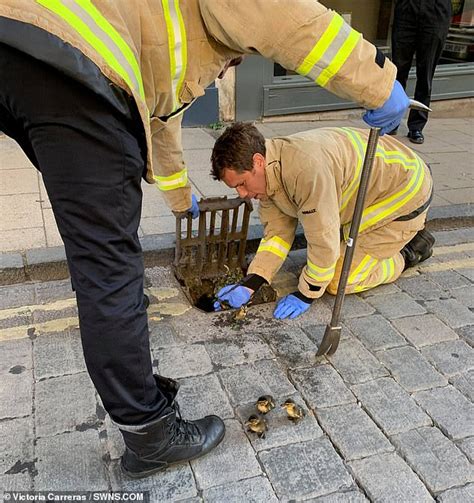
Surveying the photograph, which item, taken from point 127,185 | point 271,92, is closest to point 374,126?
point 127,185

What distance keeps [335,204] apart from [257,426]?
1236mm

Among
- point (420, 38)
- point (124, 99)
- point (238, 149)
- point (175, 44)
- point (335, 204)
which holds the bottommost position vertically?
point (335, 204)

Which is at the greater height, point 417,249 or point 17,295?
point 417,249

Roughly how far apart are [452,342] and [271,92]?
4.81 meters

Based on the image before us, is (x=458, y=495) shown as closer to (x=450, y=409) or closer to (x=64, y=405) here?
(x=450, y=409)

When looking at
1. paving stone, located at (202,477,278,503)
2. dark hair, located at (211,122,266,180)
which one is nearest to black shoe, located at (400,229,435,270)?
dark hair, located at (211,122,266,180)

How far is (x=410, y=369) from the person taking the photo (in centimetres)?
249

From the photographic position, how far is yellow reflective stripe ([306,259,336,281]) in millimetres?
2820

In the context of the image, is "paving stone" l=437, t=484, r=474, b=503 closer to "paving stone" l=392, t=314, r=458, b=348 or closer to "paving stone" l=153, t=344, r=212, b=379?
"paving stone" l=392, t=314, r=458, b=348

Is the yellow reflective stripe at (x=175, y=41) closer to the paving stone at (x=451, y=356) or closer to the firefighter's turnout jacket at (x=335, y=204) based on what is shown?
the firefighter's turnout jacket at (x=335, y=204)

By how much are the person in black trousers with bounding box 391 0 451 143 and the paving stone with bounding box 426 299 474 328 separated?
340 cm

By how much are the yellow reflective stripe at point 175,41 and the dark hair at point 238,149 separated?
866 millimetres

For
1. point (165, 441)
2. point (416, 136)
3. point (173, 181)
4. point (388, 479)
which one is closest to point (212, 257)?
point (173, 181)

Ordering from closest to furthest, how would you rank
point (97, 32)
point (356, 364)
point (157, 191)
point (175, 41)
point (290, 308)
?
point (97, 32) → point (175, 41) → point (356, 364) → point (290, 308) → point (157, 191)
